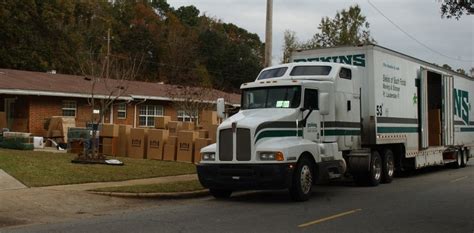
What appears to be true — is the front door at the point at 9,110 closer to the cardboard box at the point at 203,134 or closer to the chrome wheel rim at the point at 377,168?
the cardboard box at the point at 203,134

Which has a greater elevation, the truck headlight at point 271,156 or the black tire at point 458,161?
the truck headlight at point 271,156

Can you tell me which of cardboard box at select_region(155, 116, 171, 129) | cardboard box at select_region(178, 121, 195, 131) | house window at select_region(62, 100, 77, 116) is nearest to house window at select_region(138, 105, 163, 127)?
house window at select_region(62, 100, 77, 116)

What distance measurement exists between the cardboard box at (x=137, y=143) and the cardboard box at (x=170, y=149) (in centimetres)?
113

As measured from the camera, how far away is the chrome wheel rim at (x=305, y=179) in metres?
12.7

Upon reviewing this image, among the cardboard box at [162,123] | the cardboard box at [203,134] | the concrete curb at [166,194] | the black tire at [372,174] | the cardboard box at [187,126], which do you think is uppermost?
the cardboard box at [162,123]

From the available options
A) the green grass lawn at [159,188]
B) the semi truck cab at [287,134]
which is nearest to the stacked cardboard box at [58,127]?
the green grass lawn at [159,188]

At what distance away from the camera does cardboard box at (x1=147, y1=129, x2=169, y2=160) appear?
21266 millimetres

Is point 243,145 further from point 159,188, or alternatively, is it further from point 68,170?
point 68,170

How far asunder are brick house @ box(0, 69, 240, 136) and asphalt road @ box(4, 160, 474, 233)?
544 inches

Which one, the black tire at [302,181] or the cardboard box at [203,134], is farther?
the cardboard box at [203,134]

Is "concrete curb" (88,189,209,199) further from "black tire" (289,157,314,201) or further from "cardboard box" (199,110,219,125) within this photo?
"cardboard box" (199,110,219,125)

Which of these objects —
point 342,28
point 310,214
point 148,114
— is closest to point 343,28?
point 342,28

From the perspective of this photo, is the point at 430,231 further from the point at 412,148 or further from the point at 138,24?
the point at 138,24

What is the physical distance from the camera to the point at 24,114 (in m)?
28.5
